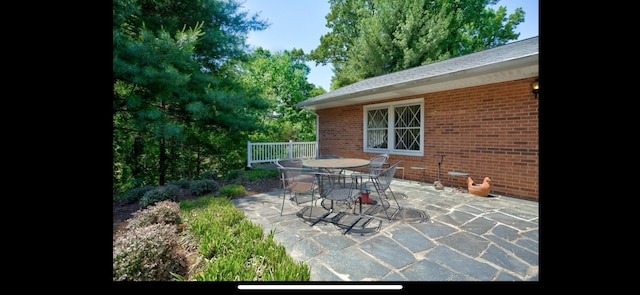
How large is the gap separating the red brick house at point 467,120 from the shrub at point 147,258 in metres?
4.87

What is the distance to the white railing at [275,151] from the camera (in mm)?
7906

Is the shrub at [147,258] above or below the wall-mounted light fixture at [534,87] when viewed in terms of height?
below

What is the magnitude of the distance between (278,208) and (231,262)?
1.97m

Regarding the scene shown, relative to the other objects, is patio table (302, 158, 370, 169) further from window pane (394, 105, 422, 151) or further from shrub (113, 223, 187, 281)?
window pane (394, 105, 422, 151)

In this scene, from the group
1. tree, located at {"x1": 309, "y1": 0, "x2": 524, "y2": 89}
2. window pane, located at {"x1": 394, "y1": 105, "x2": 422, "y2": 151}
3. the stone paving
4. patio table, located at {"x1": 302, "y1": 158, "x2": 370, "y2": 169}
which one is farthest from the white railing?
tree, located at {"x1": 309, "y1": 0, "x2": 524, "y2": 89}

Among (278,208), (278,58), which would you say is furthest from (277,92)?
(278,208)

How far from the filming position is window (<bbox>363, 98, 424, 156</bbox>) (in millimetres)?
5863

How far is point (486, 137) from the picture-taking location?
15.2 feet

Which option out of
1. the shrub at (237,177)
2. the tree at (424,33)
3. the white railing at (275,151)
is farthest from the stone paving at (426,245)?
the tree at (424,33)

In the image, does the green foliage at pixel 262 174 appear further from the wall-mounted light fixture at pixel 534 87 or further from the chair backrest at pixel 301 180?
the wall-mounted light fixture at pixel 534 87

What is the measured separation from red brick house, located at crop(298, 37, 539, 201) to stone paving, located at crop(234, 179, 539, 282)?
1072 millimetres

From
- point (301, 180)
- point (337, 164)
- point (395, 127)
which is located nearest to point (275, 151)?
point (395, 127)
